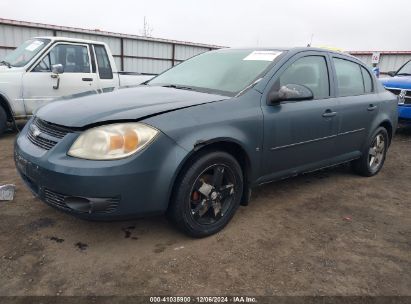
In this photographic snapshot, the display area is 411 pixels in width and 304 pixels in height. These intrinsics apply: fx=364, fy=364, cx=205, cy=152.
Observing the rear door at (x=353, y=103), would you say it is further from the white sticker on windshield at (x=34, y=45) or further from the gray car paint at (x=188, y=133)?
the white sticker on windshield at (x=34, y=45)

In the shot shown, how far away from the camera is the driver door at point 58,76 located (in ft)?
20.1

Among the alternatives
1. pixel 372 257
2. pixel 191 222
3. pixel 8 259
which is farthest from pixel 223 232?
pixel 8 259

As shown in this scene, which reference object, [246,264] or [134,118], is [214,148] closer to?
[134,118]

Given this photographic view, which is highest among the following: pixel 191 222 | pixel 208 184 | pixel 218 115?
pixel 218 115

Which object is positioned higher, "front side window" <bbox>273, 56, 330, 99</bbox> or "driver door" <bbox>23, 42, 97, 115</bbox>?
"front side window" <bbox>273, 56, 330, 99</bbox>

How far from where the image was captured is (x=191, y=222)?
279cm

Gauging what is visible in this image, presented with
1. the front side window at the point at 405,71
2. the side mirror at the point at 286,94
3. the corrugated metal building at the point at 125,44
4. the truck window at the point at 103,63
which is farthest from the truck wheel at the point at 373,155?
the corrugated metal building at the point at 125,44

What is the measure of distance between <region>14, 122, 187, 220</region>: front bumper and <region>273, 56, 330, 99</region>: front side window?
1456 millimetres

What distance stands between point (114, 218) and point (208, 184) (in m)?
0.78

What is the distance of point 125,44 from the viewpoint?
14070mm

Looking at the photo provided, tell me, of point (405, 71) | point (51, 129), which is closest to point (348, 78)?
point (51, 129)

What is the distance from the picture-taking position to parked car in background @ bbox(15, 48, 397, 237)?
2.45 m

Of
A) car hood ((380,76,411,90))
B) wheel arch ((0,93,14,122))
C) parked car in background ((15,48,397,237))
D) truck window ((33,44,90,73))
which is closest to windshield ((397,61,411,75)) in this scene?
car hood ((380,76,411,90))

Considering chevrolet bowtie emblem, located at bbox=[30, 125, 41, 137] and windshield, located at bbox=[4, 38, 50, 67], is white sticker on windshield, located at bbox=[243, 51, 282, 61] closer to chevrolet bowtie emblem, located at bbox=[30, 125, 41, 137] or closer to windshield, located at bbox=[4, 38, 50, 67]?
chevrolet bowtie emblem, located at bbox=[30, 125, 41, 137]
